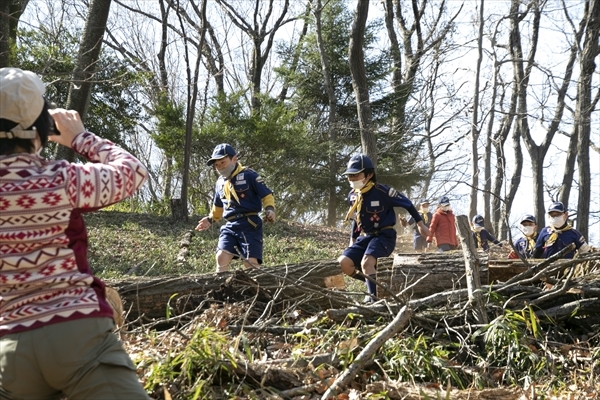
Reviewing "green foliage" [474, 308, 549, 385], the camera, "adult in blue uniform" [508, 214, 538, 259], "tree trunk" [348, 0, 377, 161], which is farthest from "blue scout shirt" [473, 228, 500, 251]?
the camera

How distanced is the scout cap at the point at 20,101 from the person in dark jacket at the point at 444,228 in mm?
14757

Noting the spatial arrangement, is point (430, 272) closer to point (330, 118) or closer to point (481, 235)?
point (481, 235)

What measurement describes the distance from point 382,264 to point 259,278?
6.18 feet

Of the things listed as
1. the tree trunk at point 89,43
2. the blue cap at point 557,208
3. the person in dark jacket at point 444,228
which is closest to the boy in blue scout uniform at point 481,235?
the person in dark jacket at point 444,228

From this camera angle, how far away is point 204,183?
81.7 ft

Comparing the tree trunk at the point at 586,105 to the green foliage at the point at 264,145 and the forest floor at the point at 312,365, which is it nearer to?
the green foliage at the point at 264,145

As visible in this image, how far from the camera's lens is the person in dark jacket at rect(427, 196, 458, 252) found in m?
16.6

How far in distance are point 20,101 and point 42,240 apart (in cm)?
49

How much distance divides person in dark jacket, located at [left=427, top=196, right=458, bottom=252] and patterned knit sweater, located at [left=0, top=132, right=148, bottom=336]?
1466cm

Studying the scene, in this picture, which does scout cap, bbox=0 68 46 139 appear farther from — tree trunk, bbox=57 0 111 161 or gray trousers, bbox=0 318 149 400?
tree trunk, bbox=57 0 111 161

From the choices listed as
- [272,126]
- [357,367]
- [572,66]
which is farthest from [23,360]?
[572,66]

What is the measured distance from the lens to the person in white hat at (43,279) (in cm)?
233

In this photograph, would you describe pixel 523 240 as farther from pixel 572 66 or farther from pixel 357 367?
pixel 572 66

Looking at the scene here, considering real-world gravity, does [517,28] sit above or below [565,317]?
above
